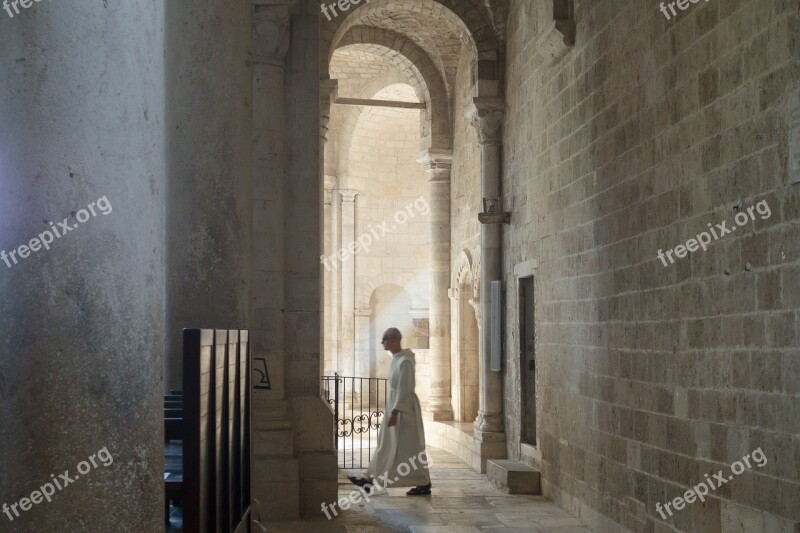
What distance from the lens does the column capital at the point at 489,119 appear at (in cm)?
1196

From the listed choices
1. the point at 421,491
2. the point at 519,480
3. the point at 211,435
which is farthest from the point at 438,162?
the point at 211,435

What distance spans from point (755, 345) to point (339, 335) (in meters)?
14.4

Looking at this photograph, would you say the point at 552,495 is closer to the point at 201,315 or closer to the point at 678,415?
the point at 678,415

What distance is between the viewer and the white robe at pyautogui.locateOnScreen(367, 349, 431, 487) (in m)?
9.49

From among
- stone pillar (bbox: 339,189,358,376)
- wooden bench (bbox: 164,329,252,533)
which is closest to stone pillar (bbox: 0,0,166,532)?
wooden bench (bbox: 164,329,252,533)

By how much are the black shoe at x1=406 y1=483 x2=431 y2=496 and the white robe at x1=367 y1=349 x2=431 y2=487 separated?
0.47 feet

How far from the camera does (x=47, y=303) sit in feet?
7.82

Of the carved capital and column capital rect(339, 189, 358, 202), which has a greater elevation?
column capital rect(339, 189, 358, 202)

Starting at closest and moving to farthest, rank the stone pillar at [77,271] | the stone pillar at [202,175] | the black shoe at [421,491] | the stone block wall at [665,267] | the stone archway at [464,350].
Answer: the stone pillar at [77,271]
the stone pillar at [202,175]
the stone block wall at [665,267]
the black shoe at [421,491]
the stone archway at [464,350]

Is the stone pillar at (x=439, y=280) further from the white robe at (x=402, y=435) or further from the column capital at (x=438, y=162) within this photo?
the white robe at (x=402, y=435)

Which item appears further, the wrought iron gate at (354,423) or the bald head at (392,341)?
the wrought iron gate at (354,423)

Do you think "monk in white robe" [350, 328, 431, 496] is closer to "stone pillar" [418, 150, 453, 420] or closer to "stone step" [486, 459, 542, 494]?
"stone step" [486, 459, 542, 494]

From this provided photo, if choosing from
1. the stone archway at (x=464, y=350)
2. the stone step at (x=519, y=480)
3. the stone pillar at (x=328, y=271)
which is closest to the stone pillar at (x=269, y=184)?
the stone step at (x=519, y=480)

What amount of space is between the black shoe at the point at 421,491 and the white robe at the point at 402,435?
0.47 feet
